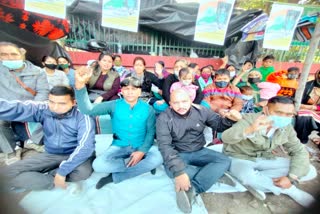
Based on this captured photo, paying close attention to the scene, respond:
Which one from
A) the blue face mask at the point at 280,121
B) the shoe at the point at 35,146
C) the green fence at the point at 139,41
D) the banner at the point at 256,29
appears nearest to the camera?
the blue face mask at the point at 280,121

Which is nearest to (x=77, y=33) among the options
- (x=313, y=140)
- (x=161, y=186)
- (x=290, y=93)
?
(x=161, y=186)

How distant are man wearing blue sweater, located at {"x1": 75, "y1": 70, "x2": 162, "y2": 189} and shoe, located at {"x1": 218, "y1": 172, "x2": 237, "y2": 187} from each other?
0.73 metres

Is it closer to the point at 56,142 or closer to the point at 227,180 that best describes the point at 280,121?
the point at 227,180

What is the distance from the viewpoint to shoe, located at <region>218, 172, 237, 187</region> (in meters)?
2.10

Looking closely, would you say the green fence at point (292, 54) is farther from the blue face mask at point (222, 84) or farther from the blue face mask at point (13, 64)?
the blue face mask at point (13, 64)

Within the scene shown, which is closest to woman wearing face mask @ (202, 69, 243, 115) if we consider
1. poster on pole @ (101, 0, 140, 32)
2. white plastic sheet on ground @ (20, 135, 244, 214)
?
white plastic sheet on ground @ (20, 135, 244, 214)

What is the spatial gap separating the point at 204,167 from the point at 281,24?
2977 millimetres

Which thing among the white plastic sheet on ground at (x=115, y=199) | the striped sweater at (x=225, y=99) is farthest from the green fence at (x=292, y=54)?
the white plastic sheet on ground at (x=115, y=199)

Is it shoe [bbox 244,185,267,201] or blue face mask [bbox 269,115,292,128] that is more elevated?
blue face mask [bbox 269,115,292,128]

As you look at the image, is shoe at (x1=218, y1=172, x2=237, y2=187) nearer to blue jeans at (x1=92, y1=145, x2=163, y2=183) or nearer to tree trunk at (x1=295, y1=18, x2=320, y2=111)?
blue jeans at (x1=92, y1=145, x2=163, y2=183)

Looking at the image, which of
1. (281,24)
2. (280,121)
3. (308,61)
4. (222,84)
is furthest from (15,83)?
(281,24)

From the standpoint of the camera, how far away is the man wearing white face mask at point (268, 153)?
1.84 metres

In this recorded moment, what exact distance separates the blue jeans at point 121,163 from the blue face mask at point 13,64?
4.92 ft

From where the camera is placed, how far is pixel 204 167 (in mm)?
2023
